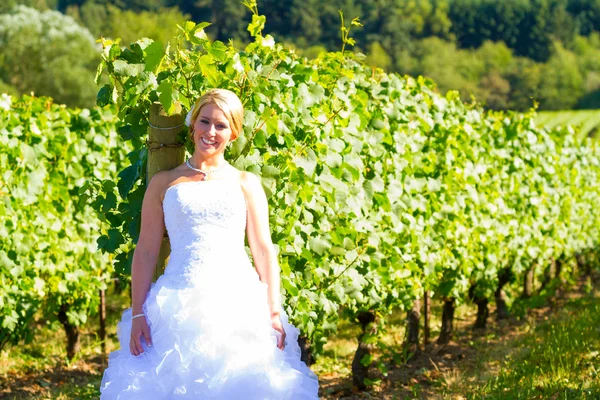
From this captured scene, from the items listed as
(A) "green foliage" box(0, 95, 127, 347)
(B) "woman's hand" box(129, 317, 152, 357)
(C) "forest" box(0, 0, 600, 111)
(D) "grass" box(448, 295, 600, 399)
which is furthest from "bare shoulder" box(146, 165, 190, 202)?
(C) "forest" box(0, 0, 600, 111)

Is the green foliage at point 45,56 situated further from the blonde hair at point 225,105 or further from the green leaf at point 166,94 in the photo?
the blonde hair at point 225,105

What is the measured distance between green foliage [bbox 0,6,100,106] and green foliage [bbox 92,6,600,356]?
117 ft

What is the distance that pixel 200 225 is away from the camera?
3.26 metres

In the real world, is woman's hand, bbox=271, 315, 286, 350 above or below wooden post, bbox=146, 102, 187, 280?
below

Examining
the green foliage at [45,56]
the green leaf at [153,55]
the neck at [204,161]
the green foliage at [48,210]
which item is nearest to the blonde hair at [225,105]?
the neck at [204,161]

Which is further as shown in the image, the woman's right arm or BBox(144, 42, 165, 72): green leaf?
BBox(144, 42, 165, 72): green leaf

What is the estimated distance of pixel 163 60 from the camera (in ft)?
12.4

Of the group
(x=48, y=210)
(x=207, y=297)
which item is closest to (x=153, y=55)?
(x=207, y=297)

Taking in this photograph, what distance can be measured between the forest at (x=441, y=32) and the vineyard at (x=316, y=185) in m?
39.5

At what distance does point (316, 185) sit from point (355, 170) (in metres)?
0.35

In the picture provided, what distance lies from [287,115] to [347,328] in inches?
220

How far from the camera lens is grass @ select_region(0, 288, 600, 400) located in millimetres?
5727

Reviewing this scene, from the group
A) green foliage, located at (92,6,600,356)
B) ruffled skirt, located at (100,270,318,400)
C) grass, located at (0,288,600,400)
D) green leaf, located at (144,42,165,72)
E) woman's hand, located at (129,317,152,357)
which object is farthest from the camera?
grass, located at (0,288,600,400)

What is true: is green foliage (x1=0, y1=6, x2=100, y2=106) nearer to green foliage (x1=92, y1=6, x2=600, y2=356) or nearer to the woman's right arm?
green foliage (x1=92, y1=6, x2=600, y2=356)
